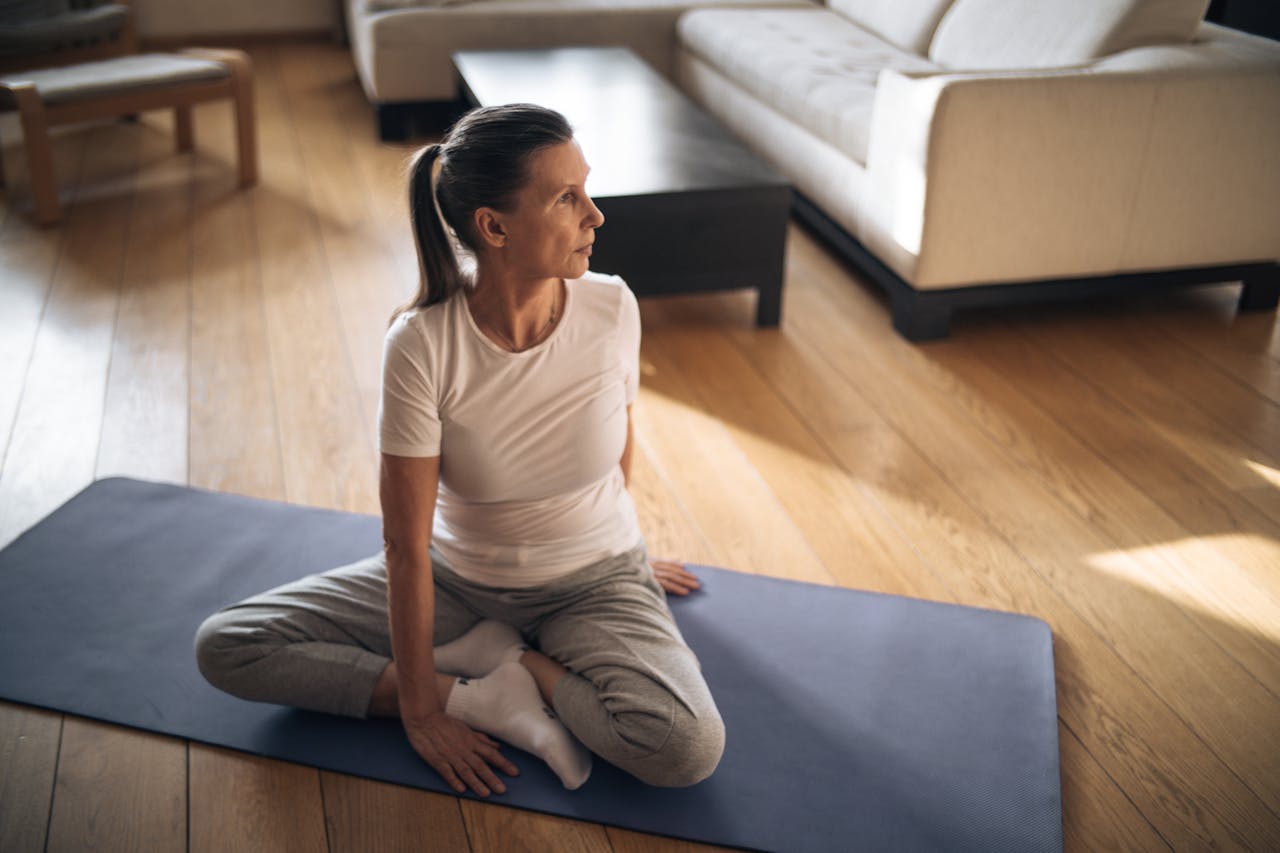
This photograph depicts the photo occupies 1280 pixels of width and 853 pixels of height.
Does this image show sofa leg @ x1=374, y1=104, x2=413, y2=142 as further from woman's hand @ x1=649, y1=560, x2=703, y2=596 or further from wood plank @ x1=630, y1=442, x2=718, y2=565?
woman's hand @ x1=649, y1=560, x2=703, y2=596

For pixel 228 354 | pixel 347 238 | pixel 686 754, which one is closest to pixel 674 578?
pixel 686 754

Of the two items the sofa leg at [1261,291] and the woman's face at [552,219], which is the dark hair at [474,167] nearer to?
the woman's face at [552,219]

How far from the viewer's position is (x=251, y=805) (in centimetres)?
144

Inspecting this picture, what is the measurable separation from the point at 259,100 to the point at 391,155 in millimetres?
886

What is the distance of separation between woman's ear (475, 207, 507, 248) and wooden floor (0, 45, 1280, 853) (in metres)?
0.69

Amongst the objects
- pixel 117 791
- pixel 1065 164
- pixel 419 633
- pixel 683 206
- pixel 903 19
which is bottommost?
pixel 117 791

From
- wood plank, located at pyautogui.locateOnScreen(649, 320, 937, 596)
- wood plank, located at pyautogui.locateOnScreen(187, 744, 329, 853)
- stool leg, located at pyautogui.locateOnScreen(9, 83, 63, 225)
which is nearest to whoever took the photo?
wood plank, located at pyautogui.locateOnScreen(187, 744, 329, 853)

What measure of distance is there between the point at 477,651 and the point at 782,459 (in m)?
0.88

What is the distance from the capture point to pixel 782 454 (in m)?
2.26

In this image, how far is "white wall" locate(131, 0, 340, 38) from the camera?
16.8ft

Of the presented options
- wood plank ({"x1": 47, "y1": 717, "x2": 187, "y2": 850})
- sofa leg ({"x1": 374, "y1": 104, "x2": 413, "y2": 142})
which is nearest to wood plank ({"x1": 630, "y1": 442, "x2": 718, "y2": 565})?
wood plank ({"x1": 47, "y1": 717, "x2": 187, "y2": 850})

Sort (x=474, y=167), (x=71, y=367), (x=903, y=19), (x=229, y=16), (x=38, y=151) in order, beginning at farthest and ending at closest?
1. (x=229, y=16)
2. (x=903, y=19)
3. (x=38, y=151)
4. (x=71, y=367)
5. (x=474, y=167)

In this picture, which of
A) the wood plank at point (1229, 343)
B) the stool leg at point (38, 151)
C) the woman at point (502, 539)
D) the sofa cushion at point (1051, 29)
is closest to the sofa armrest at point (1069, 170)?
the wood plank at point (1229, 343)

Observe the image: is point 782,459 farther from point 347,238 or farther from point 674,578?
point 347,238
